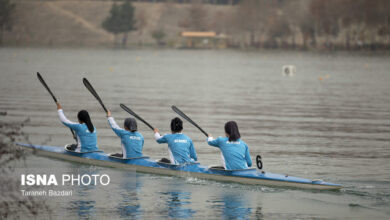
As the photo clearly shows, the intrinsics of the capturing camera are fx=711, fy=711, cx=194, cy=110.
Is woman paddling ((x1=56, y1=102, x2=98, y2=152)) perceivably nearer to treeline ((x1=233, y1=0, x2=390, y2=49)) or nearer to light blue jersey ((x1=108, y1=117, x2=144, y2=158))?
light blue jersey ((x1=108, y1=117, x2=144, y2=158))

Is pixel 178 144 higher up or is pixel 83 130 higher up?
pixel 83 130

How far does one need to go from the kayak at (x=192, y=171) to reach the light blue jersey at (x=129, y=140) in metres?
0.19

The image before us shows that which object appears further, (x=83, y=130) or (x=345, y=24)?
(x=345, y=24)

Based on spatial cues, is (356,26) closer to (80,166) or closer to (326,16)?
(326,16)

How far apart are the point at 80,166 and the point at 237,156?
5.42m

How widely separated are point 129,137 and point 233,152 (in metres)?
3.42

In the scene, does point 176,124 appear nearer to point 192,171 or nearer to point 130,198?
point 192,171

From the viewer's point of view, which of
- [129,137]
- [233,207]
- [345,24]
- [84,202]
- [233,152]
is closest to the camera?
[233,207]

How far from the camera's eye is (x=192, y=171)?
1981cm

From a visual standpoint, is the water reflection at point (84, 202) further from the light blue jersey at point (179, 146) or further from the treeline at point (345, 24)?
the treeline at point (345, 24)

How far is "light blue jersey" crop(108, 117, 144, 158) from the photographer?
2069 cm

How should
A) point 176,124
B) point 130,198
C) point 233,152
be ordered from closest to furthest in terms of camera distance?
point 130,198 → point 233,152 → point 176,124

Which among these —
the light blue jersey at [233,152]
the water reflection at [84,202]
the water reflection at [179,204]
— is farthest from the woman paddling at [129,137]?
the water reflection at [179,204]

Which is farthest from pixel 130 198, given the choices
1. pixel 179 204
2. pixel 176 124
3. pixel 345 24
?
pixel 345 24
